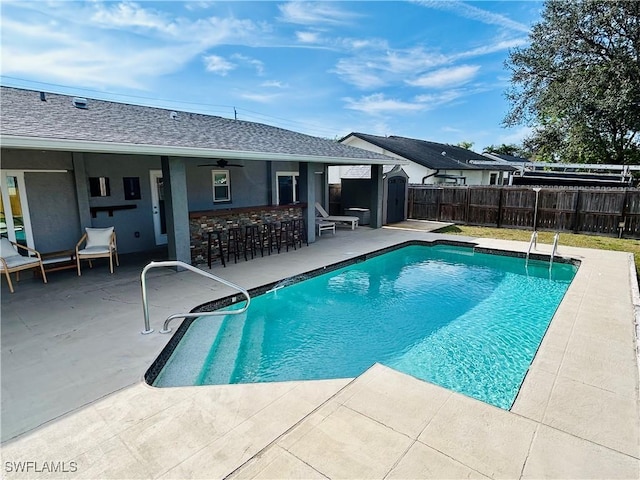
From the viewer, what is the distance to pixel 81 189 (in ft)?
26.1

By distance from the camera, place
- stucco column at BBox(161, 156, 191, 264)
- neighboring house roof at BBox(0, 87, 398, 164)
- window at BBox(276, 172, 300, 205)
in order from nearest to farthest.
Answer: neighboring house roof at BBox(0, 87, 398, 164)
stucco column at BBox(161, 156, 191, 264)
window at BBox(276, 172, 300, 205)

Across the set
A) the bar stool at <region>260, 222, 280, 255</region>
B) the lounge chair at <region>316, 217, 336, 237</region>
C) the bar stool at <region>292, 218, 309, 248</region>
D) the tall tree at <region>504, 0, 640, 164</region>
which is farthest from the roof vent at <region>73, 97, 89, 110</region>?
the tall tree at <region>504, 0, 640, 164</region>

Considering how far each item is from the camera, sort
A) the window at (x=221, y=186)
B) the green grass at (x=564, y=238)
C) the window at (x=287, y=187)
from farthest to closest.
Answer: the window at (x=287, y=187), the window at (x=221, y=186), the green grass at (x=564, y=238)

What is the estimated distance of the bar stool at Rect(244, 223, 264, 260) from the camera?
30.2ft

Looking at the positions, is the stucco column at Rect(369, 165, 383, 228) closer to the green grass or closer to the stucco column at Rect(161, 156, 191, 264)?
the green grass

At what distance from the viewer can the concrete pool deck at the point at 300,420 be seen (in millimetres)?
2516

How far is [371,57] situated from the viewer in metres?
20.4

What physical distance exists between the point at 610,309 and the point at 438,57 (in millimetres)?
18784

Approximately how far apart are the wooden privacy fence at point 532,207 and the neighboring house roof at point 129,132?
20.9 ft

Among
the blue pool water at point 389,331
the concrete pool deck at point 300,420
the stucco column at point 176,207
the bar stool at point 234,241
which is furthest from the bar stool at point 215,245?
the concrete pool deck at point 300,420

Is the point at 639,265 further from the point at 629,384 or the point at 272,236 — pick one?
the point at 272,236

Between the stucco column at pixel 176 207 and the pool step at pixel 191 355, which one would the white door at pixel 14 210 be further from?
the pool step at pixel 191 355

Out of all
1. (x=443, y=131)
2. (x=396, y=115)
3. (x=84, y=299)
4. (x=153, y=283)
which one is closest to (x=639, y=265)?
(x=153, y=283)

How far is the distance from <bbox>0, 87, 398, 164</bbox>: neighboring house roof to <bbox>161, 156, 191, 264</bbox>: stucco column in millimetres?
623
